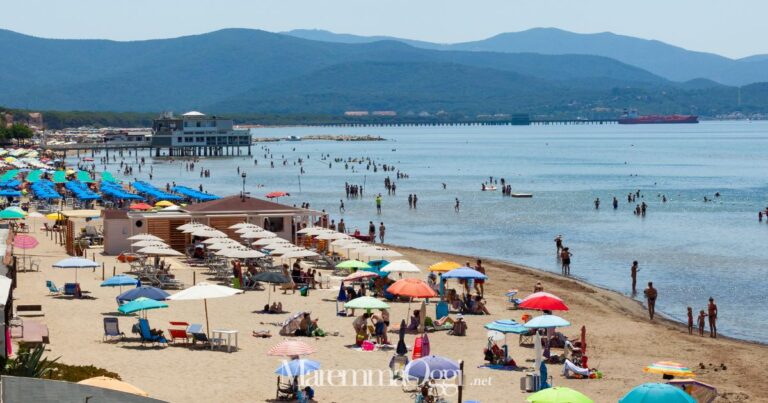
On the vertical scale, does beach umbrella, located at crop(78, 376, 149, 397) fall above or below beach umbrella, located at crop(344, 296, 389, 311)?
above

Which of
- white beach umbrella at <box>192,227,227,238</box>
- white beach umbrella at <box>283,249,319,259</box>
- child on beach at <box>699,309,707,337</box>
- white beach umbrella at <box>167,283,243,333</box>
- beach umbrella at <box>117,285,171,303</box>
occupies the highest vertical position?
white beach umbrella at <box>167,283,243,333</box>

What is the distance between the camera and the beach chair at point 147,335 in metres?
22.2

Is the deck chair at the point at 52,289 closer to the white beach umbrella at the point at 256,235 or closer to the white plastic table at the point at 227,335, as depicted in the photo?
the white plastic table at the point at 227,335

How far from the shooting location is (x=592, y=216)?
66375 mm

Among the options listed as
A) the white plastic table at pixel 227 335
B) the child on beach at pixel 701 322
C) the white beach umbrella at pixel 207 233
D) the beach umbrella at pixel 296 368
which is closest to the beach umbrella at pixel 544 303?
the child on beach at pixel 701 322

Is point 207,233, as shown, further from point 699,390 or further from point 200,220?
point 699,390

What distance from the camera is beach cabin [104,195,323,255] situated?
124ft

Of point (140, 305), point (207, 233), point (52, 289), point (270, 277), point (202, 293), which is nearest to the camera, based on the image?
point (202, 293)

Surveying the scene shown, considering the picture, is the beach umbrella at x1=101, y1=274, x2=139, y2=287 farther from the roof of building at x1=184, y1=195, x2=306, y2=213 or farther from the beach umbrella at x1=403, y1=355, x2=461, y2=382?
the roof of building at x1=184, y1=195, x2=306, y2=213

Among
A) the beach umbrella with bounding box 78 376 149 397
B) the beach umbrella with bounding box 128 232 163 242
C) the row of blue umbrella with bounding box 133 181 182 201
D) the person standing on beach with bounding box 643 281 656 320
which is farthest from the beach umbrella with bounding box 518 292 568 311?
the row of blue umbrella with bounding box 133 181 182 201

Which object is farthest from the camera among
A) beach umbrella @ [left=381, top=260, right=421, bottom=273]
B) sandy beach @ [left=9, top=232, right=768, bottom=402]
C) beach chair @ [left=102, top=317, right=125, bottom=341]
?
beach umbrella @ [left=381, top=260, right=421, bottom=273]

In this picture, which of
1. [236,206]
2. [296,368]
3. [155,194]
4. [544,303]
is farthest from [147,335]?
[155,194]

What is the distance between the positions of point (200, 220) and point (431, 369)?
2290 centimetres

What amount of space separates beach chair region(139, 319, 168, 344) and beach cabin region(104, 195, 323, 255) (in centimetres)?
1590
